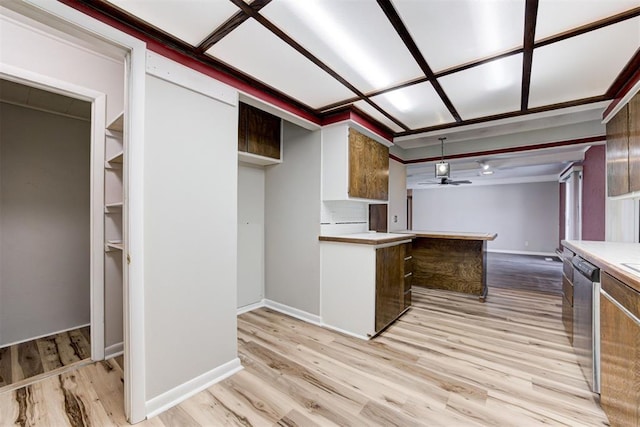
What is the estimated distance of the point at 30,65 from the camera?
1.94 metres

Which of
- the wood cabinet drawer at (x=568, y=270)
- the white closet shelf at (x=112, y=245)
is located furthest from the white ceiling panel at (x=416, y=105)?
the white closet shelf at (x=112, y=245)

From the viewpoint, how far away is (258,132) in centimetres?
304

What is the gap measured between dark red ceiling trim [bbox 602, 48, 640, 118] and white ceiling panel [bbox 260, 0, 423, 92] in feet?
4.84

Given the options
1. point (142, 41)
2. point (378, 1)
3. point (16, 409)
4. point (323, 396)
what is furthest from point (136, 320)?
point (378, 1)

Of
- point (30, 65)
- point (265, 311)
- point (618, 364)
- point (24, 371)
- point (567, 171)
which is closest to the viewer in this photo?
point (618, 364)

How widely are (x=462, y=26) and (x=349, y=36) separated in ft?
2.17

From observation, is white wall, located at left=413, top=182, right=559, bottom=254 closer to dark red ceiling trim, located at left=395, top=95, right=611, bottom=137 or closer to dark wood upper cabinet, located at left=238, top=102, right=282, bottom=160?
dark red ceiling trim, located at left=395, top=95, right=611, bottom=137

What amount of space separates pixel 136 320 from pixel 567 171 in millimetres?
8280

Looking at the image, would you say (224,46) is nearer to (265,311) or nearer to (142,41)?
(142,41)

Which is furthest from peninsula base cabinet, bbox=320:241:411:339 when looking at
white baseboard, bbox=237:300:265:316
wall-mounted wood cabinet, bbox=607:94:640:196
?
A: wall-mounted wood cabinet, bbox=607:94:640:196

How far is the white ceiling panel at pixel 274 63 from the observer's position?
169cm

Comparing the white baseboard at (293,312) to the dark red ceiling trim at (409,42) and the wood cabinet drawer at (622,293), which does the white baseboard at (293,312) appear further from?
the dark red ceiling trim at (409,42)

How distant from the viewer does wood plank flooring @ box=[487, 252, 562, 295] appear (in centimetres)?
459

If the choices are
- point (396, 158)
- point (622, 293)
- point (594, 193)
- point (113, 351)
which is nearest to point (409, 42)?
point (622, 293)
